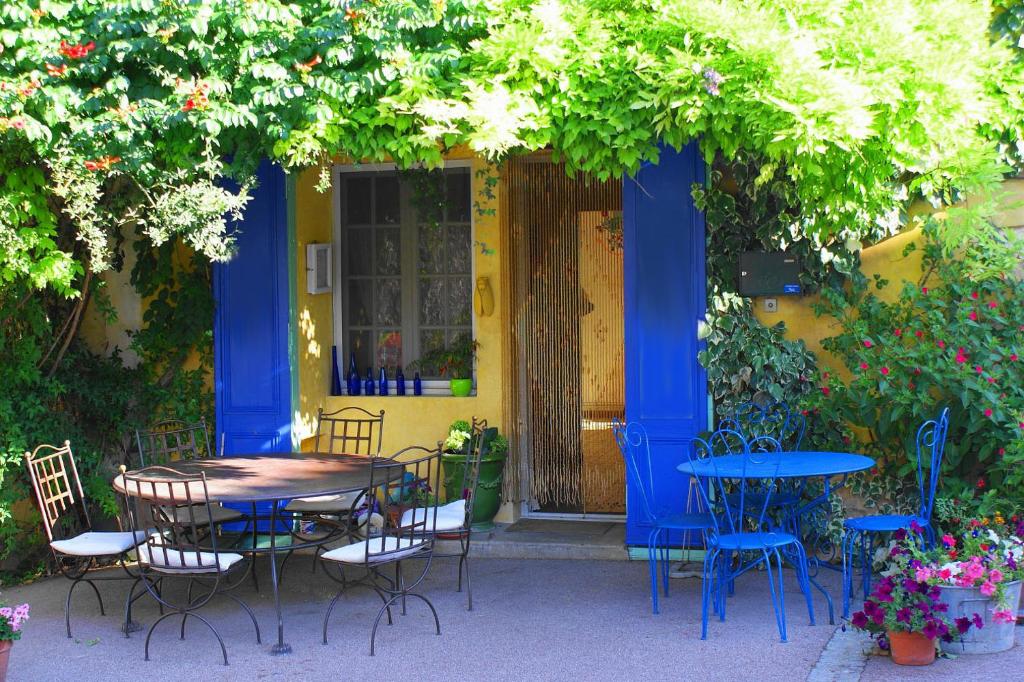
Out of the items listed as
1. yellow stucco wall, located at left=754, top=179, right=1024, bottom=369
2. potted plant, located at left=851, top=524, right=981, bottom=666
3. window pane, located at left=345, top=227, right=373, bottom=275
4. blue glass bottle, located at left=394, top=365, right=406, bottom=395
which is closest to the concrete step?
blue glass bottle, located at left=394, top=365, right=406, bottom=395

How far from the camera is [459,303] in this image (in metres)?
8.12

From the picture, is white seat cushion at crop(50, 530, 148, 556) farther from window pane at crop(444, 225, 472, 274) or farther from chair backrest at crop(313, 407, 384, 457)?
window pane at crop(444, 225, 472, 274)

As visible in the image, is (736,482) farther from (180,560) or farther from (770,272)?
(180,560)

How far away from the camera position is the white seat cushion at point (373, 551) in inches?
212

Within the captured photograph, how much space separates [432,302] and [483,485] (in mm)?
1466

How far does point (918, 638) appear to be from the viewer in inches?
186

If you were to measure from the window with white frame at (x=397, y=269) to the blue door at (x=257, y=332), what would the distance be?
2.63 ft

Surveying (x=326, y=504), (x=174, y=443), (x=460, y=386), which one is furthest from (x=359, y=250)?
(x=326, y=504)

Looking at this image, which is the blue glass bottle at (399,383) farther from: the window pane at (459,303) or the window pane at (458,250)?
the window pane at (458,250)

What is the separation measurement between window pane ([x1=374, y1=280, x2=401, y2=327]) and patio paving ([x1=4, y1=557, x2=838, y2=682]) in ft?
7.42

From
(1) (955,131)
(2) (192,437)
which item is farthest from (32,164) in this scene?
(1) (955,131)

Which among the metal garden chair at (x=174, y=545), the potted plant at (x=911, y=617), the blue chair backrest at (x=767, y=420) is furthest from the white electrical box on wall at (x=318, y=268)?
the potted plant at (x=911, y=617)

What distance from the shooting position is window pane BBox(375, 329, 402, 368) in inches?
325

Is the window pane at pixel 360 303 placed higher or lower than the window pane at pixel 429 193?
lower
